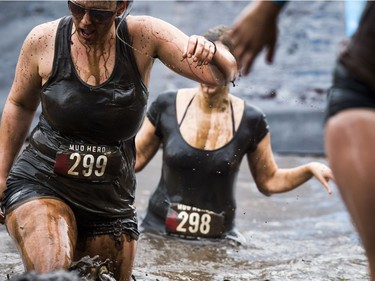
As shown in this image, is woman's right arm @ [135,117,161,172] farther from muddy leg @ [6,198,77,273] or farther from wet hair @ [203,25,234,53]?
muddy leg @ [6,198,77,273]

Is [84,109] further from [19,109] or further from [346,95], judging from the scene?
[346,95]

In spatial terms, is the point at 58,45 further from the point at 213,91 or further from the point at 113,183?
the point at 213,91

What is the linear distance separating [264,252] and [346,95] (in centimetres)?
401

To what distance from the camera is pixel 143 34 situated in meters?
4.09

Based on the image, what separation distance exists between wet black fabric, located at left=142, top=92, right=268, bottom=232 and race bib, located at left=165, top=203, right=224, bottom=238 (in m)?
0.05

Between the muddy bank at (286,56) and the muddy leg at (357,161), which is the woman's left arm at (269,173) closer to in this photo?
the muddy leg at (357,161)

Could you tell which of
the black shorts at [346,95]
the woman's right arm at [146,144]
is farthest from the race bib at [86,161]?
the woman's right arm at [146,144]

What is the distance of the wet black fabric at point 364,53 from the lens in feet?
8.80

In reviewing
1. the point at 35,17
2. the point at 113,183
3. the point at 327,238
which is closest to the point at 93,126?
the point at 113,183

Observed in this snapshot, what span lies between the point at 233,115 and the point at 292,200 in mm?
3239

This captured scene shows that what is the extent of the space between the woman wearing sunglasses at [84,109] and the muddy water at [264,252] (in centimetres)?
121

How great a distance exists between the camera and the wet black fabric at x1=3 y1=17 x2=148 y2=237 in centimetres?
397

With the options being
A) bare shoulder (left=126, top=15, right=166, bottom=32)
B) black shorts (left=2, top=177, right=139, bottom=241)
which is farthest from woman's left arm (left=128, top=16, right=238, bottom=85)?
black shorts (left=2, top=177, right=139, bottom=241)

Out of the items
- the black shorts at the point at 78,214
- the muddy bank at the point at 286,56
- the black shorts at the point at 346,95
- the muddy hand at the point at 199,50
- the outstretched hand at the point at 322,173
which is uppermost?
the muddy bank at the point at 286,56
